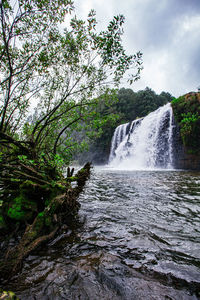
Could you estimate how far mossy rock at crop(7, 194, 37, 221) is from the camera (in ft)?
8.85

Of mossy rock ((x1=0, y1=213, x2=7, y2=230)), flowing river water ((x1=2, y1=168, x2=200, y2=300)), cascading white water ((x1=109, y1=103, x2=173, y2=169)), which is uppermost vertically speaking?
cascading white water ((x1=109, y1=103, x2=173, y2=169))

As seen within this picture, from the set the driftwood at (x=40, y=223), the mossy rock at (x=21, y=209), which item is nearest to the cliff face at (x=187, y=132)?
the driftwood at (x=40, y=223)

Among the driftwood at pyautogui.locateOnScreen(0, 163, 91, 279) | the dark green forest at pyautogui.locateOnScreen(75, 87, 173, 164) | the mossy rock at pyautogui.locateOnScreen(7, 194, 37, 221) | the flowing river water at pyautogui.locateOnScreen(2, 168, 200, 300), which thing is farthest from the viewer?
the dark green forest at pyautogui.locateOnScreen(75, 87, 173, 164)

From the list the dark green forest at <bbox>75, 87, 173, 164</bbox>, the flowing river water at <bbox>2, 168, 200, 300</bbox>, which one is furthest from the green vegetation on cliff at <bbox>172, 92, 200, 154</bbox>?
the dark green forest at <bbox>75, 87, 173, 164</bbox>

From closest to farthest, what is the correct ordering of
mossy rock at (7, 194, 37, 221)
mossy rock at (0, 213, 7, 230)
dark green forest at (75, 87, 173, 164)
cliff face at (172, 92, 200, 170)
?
mossy rock at (0, 213, 7, 230), mossy rock at (7, 194, 37, 221), cliff face at (172, 92, 200, 170), dark green forest at (75, 87, 173, 164)

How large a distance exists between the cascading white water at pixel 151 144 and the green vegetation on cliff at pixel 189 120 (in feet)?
4.39

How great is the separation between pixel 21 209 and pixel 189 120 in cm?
1839

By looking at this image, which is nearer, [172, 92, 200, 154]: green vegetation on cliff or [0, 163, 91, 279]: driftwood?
[0, 163, 91, 279]: driftwood

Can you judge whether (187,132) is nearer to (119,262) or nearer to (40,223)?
(119,262)

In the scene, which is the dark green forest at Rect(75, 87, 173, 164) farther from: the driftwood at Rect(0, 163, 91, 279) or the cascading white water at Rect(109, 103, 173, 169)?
the driftwood at Rect(0, 163, 91, 279)

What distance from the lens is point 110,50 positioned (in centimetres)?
435

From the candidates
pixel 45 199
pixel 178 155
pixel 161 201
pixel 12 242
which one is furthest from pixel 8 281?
pixel 178 155

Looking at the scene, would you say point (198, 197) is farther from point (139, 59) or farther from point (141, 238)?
point (139, 59)

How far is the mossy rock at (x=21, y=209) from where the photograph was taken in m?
2.70
